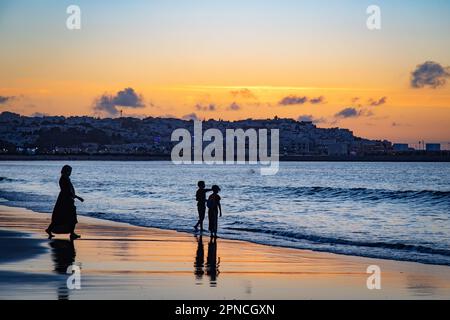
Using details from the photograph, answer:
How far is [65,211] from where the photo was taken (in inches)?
775

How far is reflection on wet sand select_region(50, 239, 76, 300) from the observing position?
1148cm

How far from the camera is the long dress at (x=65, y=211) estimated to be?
19516 mm

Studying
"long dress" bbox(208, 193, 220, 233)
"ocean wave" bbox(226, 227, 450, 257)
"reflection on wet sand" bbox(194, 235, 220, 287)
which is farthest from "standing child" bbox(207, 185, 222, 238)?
"ocean wave" bbox(226, 227, 450, 257)

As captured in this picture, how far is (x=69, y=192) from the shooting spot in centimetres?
1953

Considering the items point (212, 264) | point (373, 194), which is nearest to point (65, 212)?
point (212, 264)

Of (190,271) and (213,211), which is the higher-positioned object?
(213,211)

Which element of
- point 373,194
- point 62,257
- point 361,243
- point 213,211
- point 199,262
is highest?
point 213,211

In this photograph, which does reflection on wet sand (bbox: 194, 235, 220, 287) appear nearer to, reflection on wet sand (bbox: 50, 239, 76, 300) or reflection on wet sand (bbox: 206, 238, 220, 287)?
reflection on wet sand (bbox: 206, 238, 220, 287)

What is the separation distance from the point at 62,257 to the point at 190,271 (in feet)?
9.56

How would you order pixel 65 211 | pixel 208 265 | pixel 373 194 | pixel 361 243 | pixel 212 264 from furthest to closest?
pixel 373 194
pixel 361 243
pixel 65 211
pixel 212 264
pixel 208 265

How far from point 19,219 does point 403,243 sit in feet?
38.9

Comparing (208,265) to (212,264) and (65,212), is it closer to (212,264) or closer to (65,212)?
(212,264)
